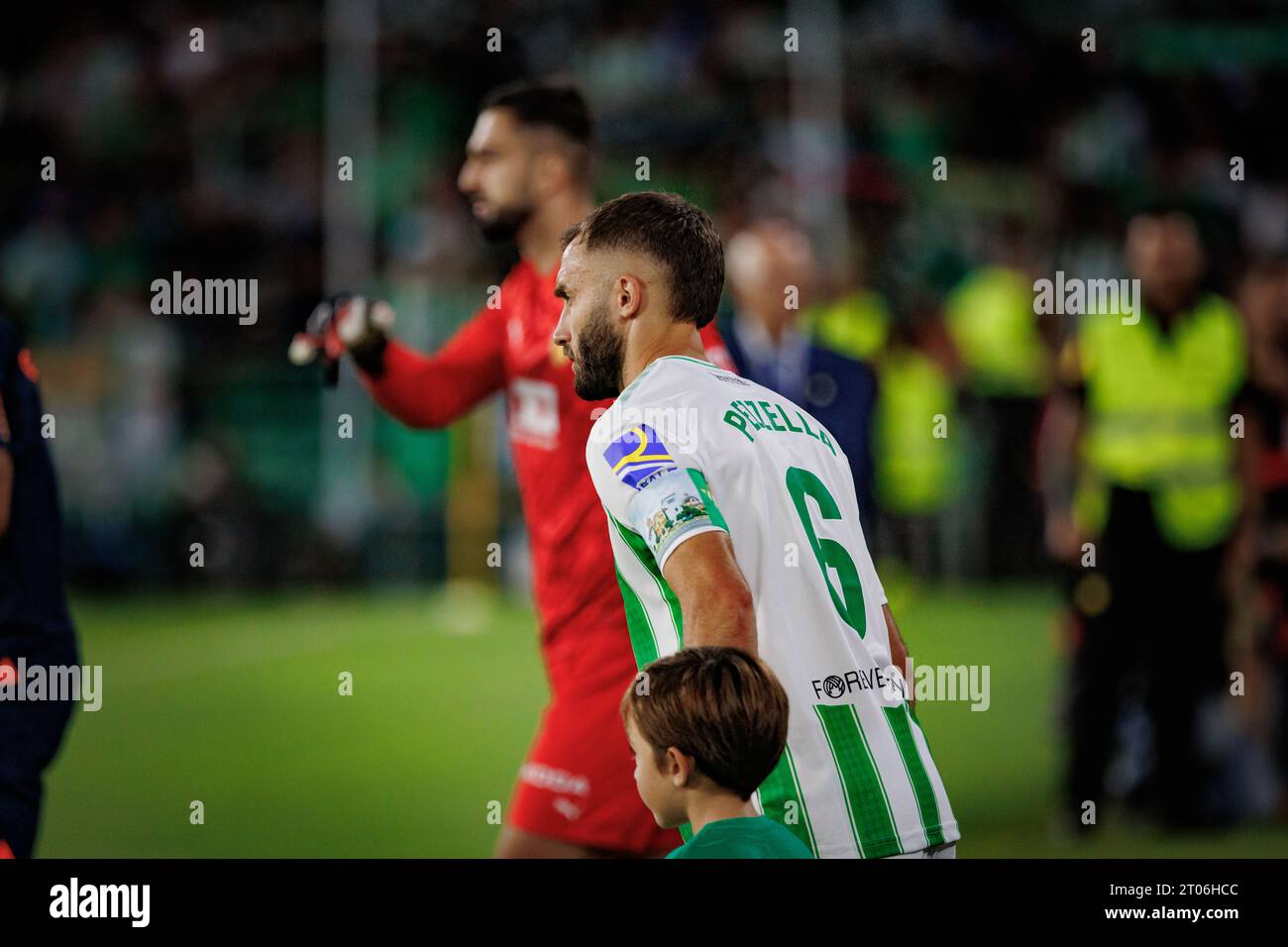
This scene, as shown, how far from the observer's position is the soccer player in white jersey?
113 inches

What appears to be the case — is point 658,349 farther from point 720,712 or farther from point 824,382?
point 824,382

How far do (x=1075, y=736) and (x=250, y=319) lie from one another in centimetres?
1270

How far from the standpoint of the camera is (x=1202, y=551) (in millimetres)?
7203

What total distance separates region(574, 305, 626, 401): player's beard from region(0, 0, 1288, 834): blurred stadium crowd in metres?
9.37

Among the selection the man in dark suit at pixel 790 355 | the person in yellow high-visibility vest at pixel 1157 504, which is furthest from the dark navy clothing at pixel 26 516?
the person in yellow high-visibility vest at pixel 1157 504

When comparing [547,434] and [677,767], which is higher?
[547,434]

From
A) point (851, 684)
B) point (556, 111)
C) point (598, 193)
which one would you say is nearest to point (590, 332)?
point (851, 684)

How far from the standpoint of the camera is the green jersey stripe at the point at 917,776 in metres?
3.06

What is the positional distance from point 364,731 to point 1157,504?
483cm

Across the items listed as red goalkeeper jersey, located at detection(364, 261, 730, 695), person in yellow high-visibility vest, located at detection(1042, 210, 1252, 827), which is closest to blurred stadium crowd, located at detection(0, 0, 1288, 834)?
person in yellow high-visibility vest, located at detection(1042, 210, 1252, 827)

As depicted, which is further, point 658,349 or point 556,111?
point 556,111

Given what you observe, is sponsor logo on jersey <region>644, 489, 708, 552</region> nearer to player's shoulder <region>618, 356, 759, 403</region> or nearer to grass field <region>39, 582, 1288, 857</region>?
player's shoulder <region>618, 356, 759, 403</region>

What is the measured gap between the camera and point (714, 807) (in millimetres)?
2861
